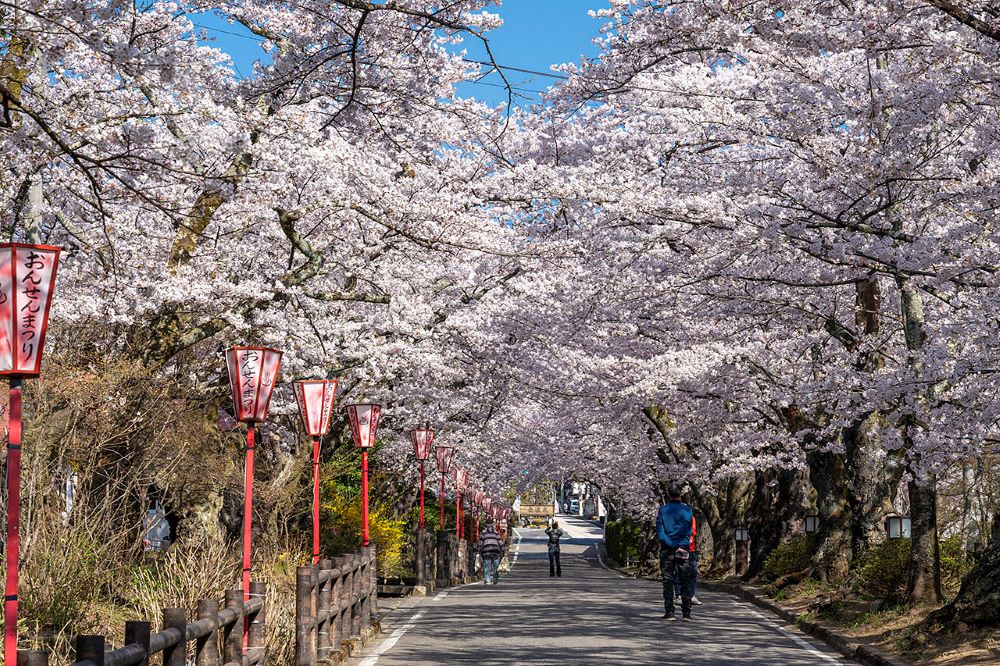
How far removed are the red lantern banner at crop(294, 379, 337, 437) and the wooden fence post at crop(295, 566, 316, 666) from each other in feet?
18.2

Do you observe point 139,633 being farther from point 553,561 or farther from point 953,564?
point 553,561

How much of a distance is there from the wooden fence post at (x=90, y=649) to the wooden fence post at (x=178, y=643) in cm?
172

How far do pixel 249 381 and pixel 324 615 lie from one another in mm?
2505

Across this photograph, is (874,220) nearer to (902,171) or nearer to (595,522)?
(902,171)

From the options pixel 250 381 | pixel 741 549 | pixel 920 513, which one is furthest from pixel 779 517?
pixel 250 381

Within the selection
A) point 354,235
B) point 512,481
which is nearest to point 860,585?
point 354,235

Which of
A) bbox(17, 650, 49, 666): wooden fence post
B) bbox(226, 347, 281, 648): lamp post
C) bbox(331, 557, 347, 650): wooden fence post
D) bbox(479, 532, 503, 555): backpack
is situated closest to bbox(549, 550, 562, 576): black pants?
bbox(479, 532, 503, 555): backpack

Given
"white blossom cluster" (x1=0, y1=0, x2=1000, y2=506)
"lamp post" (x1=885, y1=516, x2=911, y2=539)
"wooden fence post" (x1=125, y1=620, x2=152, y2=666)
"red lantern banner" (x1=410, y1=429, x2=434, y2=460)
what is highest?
"white blossom cluster" (x1=0, y1=0, x2=1000, y2=506)

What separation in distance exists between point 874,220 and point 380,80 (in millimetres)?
7052

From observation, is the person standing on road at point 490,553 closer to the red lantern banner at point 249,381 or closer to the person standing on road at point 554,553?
the person standing on road at point 554,553

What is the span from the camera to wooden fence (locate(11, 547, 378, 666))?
6.10 metres

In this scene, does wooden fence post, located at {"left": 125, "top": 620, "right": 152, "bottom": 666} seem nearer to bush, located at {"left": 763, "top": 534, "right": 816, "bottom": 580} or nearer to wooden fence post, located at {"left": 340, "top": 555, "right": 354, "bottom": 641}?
wooden fence post, located at {"left": 340, "top": 555, "right": 354, "bottom": 641}

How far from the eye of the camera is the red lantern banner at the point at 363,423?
21531 millimetres

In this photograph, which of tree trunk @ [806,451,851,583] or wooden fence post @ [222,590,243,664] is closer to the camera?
wooden fence post @ [222,590,243,664]
